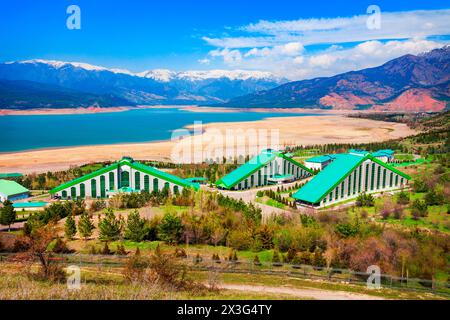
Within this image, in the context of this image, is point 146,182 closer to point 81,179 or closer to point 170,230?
point 81,179

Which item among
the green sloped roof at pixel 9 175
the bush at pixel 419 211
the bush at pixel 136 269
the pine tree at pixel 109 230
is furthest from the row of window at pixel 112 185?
the bush at pixel 136 269

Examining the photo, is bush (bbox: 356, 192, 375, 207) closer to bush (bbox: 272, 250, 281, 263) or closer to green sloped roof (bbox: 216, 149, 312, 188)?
green sloped roof (bbox: 216, 149, 312, 188)

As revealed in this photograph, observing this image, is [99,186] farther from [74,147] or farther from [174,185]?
[74,147]

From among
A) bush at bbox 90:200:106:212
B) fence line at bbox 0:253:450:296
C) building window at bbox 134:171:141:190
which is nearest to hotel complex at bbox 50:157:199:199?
building window at bbox 134:171:141:190

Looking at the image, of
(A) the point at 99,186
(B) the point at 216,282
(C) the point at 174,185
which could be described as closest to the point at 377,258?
(B) the point at 216,282

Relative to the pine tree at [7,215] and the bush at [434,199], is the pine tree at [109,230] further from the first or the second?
the bush at [434,199]

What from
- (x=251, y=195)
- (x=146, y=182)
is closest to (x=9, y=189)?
(x=146, y=182)
